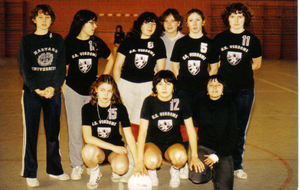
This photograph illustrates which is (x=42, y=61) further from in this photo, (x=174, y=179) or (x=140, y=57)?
(x=174, y=179)

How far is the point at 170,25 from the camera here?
4250 millimetres

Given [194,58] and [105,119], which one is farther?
[194,58]

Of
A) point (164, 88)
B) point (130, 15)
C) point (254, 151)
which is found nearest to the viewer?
point (164, 88)

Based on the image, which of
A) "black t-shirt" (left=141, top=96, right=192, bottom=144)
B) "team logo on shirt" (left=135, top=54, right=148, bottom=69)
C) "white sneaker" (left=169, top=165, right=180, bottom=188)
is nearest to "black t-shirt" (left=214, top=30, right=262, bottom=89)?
"black t-shirt" (left=141, top=96, right=192, bottom=144)

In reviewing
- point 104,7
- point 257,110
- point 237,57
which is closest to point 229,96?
point 237,57

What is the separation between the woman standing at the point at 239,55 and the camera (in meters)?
3.79

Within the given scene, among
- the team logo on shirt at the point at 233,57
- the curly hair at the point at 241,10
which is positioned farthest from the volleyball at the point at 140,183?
the curly hair at the point at 241,10

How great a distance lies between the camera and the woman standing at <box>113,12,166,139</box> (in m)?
→ 3.91

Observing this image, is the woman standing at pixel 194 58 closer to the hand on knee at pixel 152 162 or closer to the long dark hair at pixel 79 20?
the hand on knee at pixel 152 162

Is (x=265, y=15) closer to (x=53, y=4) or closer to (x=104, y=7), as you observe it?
(x=104, y=7)

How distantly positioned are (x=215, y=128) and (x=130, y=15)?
15.7 meters

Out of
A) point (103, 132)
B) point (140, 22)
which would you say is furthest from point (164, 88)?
point (140, 22)

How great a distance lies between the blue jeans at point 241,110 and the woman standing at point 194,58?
0.34 m

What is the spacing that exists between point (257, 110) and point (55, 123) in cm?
464
